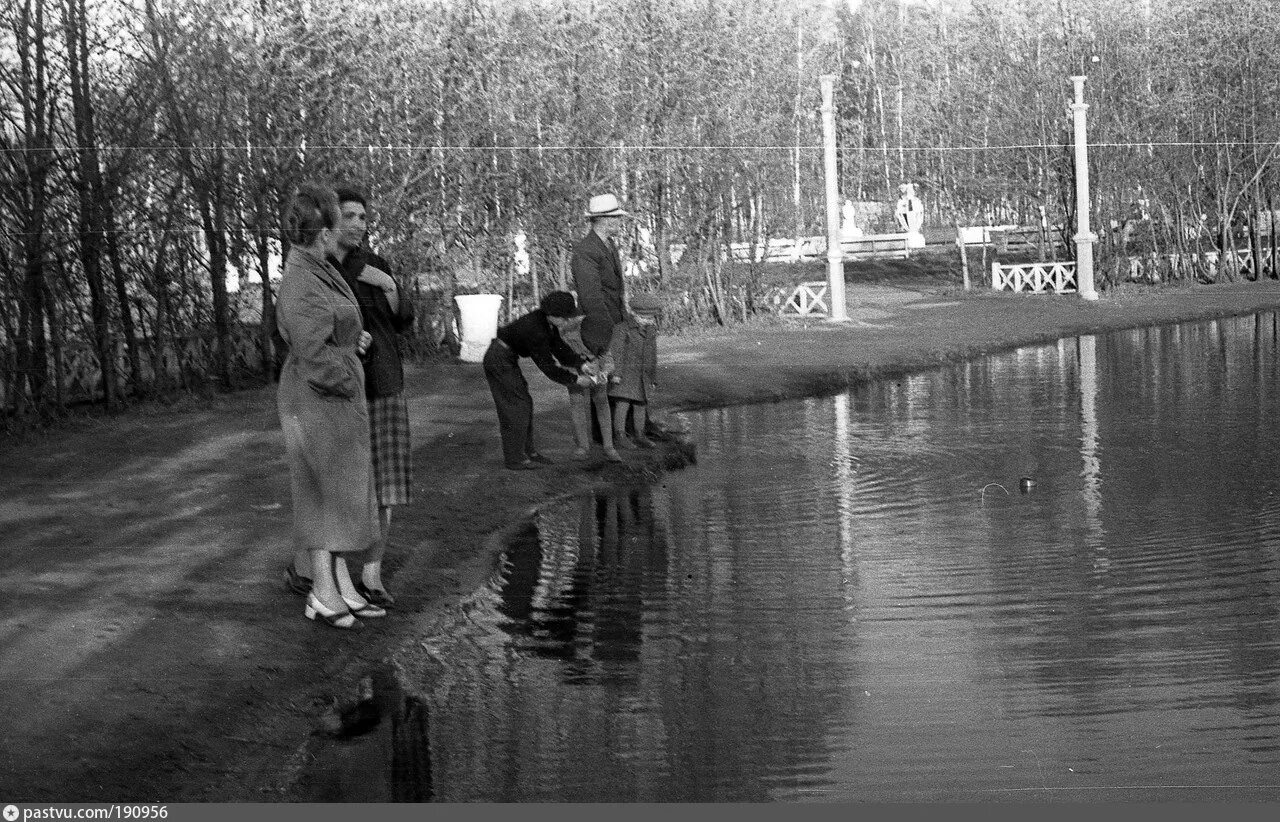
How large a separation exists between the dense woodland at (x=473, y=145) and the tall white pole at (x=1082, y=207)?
444 cm

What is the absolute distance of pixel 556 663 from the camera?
812 centimetres

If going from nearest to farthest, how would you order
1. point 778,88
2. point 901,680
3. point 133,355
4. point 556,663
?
point 901,680 → point 556,663 → point 133,355 → point 778,88

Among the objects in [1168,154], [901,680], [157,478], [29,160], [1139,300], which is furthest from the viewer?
[1168,154]

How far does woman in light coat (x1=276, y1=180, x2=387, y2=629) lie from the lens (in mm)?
8336

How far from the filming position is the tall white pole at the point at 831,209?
33.8 meters

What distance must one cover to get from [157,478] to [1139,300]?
31509mm

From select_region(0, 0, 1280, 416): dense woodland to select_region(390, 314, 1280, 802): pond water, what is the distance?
7.30 metres

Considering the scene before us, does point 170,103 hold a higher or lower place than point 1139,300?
higher

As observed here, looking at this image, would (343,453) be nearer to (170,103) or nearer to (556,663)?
(556,663)

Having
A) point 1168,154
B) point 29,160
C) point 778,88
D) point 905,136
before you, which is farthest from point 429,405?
point 905,136

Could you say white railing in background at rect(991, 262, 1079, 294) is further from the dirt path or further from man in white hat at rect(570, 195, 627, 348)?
man in white hat at rect(570, 195, 627, 348)

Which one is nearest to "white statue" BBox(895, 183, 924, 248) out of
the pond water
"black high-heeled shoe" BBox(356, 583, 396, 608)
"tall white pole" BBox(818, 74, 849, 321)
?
"tall white pole" BBox(818, 74, 849, 321)

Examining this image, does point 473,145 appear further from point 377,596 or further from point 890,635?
point 890,635

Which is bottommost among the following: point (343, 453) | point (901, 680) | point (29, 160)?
point (901, 680)
